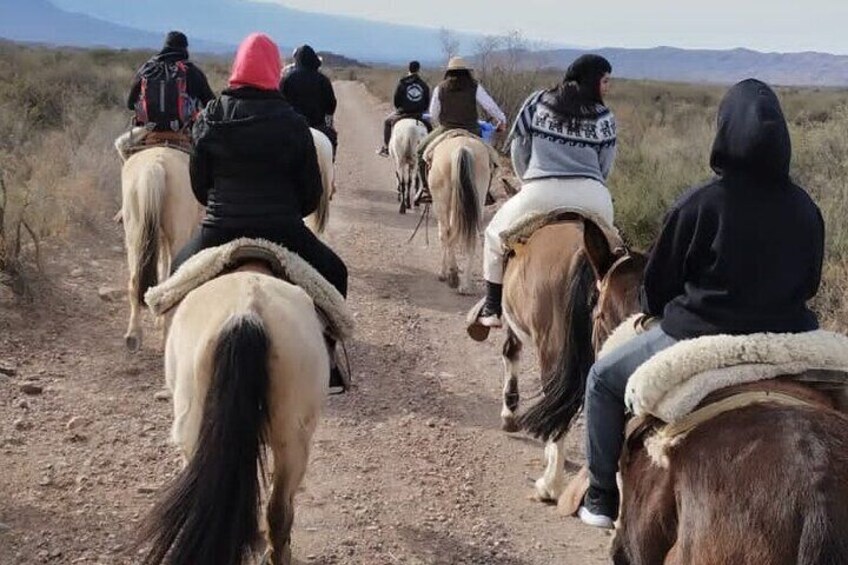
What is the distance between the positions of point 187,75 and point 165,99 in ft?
1.24

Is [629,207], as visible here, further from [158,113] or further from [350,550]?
[350,550]

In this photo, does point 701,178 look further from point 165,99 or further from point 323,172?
point 165,99

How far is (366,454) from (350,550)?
123cm

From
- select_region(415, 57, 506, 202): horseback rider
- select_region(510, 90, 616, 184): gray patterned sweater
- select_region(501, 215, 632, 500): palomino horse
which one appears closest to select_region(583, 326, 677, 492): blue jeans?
select_region(501, 215, 632, 500): palomino horse

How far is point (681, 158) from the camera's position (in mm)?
14148

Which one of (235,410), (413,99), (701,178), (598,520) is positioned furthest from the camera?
(413,99)

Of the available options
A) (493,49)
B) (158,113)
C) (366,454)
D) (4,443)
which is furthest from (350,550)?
(493,49)

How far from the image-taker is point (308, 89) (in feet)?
35.5

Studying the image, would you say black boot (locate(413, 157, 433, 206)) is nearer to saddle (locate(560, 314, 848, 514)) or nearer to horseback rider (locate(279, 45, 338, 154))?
horseback rider (locate(279, 45, 338, 154))

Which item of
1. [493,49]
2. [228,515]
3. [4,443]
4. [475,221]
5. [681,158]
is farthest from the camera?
[493,49]

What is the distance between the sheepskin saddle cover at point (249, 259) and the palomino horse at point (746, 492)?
69.0 inches

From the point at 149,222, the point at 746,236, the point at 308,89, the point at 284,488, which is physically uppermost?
the point at 308,89

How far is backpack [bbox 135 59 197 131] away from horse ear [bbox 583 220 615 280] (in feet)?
16.1

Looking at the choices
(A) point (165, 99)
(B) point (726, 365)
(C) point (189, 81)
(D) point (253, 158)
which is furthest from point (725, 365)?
(C) point (189, 81)
